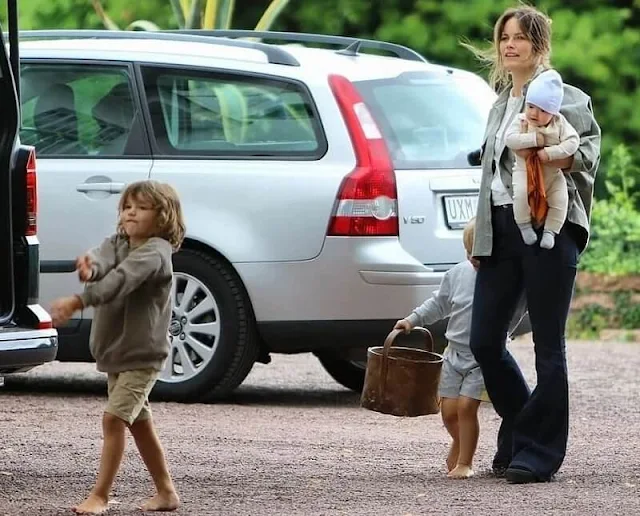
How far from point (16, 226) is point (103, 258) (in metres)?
0.74

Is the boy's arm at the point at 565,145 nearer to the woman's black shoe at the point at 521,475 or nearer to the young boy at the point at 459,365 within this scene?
the young boy at the point at 459,365

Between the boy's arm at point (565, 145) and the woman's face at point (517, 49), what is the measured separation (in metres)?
0.27

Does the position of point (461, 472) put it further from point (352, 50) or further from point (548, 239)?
point (352, 50)

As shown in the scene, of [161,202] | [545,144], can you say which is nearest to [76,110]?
[161,202]

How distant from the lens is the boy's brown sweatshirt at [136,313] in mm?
5676

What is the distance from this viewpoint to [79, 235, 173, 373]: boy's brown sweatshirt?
568 centimetres

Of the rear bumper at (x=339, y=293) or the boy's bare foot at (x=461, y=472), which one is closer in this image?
the boy's bare foot at (x=461, y=472)

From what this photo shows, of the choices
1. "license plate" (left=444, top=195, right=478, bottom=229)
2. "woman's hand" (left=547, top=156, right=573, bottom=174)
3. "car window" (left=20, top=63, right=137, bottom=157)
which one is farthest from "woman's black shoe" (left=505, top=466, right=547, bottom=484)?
"car window" (left=20, top=63, right=137, bottom=157)

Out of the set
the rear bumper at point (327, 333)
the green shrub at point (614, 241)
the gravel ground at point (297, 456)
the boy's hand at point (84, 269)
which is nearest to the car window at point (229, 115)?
Result: the rear bumper at point (327, 333)

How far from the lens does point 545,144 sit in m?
6.20

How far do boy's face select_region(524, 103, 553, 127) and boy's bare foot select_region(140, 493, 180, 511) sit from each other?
175 centimetres

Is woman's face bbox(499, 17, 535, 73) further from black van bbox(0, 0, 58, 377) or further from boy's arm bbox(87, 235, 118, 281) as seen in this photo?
black van bbox(0, 0, 58, 377)

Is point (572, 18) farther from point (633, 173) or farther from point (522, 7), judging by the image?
point (522, 7)

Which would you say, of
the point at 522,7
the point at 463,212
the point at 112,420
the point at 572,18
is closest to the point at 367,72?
the point at 463,212
